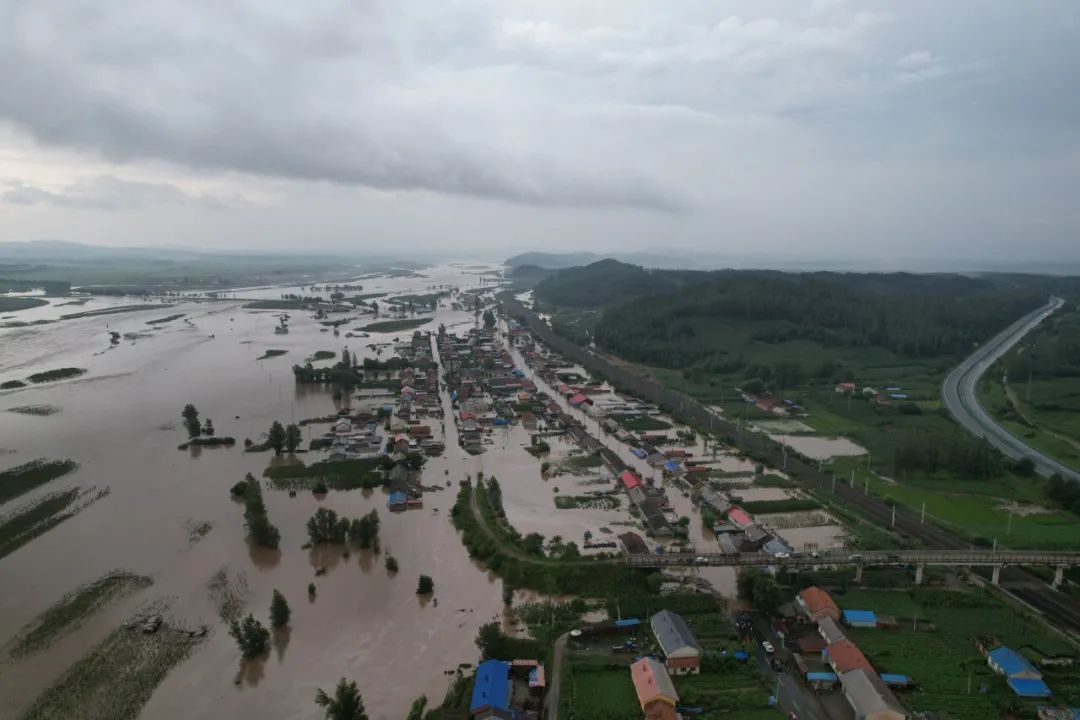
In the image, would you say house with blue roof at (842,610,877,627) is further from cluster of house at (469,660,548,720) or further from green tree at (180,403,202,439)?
green tree at (180,403,202,439)

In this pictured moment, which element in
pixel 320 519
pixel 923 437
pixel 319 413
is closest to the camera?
pixel 320 519

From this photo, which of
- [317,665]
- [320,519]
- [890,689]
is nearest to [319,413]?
[320,519]

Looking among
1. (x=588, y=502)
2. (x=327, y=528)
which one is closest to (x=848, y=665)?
(x=588, y=502)

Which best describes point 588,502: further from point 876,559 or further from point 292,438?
point 292,438

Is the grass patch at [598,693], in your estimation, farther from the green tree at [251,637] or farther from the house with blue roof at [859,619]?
Result: the green tree at [251,637]

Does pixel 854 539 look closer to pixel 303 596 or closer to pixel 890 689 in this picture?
pixel 890 689

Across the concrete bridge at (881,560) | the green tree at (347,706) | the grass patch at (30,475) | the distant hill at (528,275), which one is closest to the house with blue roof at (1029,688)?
the concrete bridge at (881,560)
